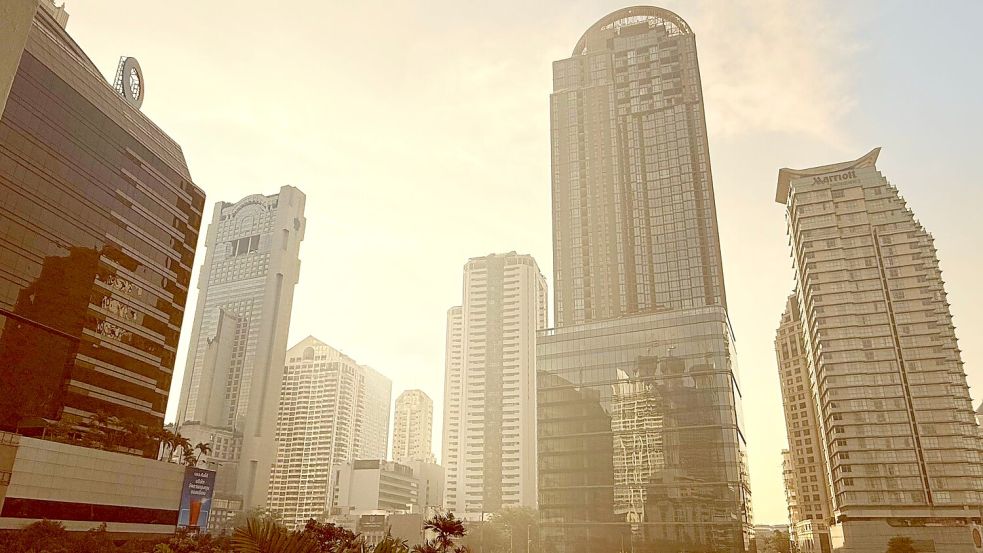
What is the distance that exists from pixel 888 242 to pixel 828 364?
26.6m

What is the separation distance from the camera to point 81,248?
6725 cm

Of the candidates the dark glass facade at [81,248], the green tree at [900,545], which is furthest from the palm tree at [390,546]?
the green tree at [900,545]

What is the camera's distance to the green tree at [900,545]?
86.6 metres

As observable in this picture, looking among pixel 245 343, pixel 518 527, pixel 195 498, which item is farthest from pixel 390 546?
pixel 245 343

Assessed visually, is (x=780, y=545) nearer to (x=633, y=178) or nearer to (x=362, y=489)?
(x=633, y=178)

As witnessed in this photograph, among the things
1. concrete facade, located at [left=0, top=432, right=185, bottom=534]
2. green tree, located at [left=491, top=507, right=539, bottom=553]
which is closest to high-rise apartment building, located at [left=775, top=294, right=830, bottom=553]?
green tree, located at [left=491, top=507, right=539, bottom=553]

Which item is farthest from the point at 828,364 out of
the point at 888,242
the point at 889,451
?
the point at 888,242

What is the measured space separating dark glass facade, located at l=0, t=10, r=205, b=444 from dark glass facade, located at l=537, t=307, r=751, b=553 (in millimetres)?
67956

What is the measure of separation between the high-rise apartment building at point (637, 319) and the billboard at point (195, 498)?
188 ft

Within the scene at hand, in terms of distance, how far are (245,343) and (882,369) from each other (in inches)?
6246

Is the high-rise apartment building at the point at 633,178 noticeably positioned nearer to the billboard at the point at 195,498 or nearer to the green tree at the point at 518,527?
the green tree at the point at 518,527

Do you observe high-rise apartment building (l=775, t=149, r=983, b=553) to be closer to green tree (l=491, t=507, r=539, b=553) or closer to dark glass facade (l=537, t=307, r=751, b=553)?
dark glass facade (l=537, t=307, r=751, b=553)

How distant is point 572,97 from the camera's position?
6230 inches

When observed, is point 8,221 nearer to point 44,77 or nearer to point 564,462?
point 44,77
